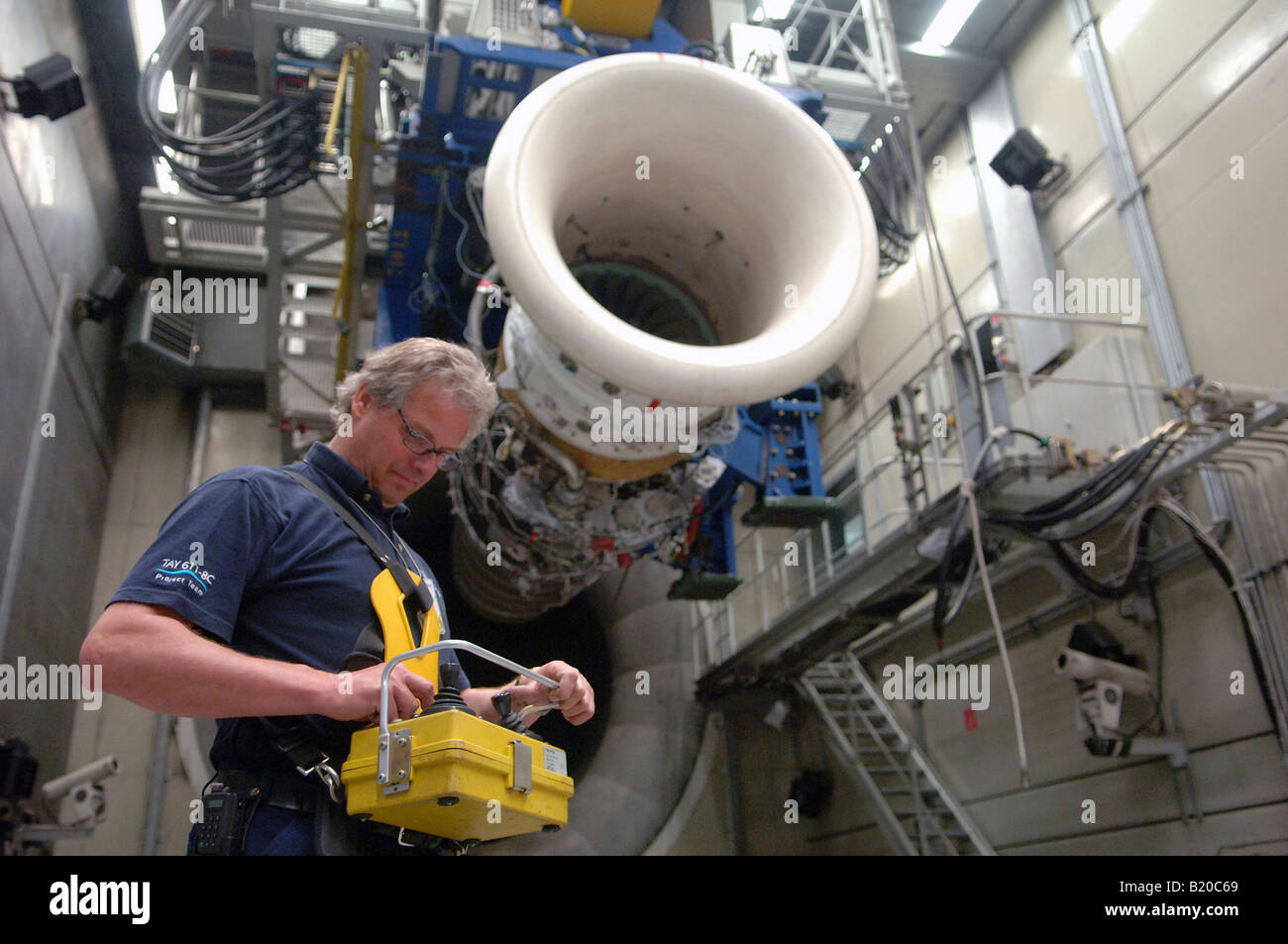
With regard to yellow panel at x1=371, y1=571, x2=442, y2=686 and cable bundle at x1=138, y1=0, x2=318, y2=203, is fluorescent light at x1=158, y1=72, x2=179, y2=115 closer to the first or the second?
cable bundle at x1=138, y1=0, x2=318, y2=203

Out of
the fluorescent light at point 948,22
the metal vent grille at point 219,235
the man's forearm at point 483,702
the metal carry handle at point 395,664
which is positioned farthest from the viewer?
the metal vent grille at point 219,235

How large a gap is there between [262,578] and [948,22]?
7709 millimetres

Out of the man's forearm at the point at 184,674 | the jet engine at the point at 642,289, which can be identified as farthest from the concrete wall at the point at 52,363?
the man's forearm at the point at 184,674

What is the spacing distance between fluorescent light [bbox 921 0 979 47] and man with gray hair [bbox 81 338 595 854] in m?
7.15

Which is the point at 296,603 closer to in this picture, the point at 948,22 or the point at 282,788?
the point at 282,788

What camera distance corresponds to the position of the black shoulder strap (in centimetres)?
162

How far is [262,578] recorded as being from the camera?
149cm

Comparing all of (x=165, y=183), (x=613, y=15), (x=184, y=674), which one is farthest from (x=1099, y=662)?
(x=165, y=183)

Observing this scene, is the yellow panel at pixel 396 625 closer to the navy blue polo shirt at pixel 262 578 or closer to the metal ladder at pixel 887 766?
the navy blue polo shirt at pixel 262 578

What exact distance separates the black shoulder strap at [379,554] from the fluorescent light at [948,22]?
745 centimetres

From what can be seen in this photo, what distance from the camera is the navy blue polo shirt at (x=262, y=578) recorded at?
135 cm

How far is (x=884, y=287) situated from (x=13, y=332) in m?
6.83

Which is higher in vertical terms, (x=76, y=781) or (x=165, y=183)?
(x=165, y=183)

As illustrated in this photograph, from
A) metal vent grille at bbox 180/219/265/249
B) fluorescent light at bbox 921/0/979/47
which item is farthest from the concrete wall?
fluorescent light at bbox 921/0/979/47
